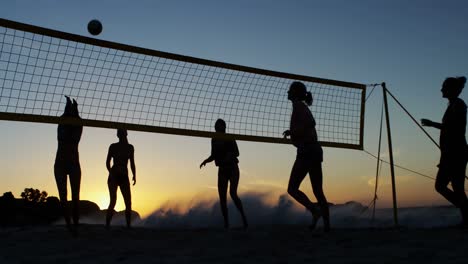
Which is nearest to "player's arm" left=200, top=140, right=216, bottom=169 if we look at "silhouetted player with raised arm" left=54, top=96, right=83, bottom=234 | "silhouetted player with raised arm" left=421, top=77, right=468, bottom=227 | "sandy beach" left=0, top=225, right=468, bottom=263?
"sandy beach" left=0, top=225, right=468, bottom=263

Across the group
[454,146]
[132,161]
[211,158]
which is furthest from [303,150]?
[132,161]

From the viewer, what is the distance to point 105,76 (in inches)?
273

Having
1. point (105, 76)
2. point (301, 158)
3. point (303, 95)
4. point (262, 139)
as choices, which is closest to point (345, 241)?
point (301, 158)

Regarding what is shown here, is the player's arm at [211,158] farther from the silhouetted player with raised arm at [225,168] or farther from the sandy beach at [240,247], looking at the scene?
the sandy beach at [240,247]

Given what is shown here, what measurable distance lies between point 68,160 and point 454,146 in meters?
4.29

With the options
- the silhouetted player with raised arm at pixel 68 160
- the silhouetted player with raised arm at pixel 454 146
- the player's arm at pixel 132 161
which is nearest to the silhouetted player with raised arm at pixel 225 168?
the player's arm at pixel 132 161

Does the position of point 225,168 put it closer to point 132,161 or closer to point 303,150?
point 132,161

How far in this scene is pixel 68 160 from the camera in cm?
667

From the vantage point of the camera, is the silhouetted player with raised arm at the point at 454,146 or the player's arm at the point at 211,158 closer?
the silhouetted player with raised arm at the point at 454,146

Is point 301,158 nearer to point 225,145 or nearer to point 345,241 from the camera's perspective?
point 345,241

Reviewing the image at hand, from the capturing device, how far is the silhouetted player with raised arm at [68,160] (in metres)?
6.56

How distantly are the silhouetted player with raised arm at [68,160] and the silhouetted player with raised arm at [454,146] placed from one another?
4029mm

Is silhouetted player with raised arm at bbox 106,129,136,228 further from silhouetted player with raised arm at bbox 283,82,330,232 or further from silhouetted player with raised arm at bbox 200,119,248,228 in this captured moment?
silhouetted player with raised arm at bbox 283,82,330,232

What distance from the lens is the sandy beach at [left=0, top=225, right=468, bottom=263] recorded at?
4234 millimetres
